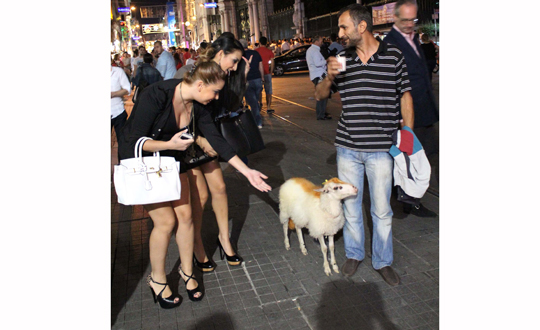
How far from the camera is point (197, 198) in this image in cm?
431

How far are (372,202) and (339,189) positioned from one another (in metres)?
0.33

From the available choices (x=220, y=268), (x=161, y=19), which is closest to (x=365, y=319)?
(x=220, y=268)

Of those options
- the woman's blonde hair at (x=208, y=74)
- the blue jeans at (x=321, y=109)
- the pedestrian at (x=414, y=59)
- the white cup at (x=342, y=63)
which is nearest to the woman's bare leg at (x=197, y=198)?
the woman's blonde hair at (x=208, y=74)

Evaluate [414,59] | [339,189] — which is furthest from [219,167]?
[414,59]

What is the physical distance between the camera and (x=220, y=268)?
4492 millimetres

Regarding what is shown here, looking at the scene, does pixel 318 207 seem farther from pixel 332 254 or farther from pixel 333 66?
pixel 333 66

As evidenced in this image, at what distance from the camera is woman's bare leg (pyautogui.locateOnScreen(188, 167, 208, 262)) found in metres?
4.21

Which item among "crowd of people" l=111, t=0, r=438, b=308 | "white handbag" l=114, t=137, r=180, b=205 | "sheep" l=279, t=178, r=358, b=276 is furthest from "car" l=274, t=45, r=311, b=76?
"white handbag" l=114, t=137, r=180, b=205

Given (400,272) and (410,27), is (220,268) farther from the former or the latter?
(410,27)

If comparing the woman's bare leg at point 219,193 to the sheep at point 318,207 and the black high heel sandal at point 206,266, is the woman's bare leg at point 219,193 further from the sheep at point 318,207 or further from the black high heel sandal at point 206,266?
the sheep at point 318,207

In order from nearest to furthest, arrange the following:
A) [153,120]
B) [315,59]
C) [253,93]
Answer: [153,120] → [253,93] → [315,59]

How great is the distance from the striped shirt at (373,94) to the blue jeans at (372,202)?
0.46 ft

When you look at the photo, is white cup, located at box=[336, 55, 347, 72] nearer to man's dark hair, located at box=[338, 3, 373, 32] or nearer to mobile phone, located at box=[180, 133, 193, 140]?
man's dark hair, located at box=[338, 3, 373, 32]

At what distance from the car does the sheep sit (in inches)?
971
